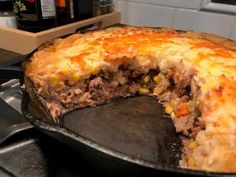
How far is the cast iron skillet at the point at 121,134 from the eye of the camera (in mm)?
535

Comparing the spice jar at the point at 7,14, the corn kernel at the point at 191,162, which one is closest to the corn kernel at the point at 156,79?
the corn kernel at the point at 191,162

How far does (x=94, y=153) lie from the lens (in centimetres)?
56

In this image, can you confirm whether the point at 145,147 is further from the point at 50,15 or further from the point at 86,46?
the point at 50,15

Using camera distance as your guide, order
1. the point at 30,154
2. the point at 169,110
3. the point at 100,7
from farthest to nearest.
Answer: the point at 100,7 → the point at 169,110 → the point at 30,154

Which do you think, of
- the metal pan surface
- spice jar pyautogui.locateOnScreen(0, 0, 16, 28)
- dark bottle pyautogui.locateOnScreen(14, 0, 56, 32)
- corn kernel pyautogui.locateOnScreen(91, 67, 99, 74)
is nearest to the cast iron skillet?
the metal pan surface

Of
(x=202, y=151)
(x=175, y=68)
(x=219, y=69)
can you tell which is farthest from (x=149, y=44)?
(x=202, y=151)

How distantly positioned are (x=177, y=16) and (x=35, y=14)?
579mm

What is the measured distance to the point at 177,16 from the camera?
132cm

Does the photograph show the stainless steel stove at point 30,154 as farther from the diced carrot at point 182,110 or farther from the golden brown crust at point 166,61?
the diced carrot at point 182,110

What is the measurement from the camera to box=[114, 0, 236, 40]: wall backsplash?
4.01ft

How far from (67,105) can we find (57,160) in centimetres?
27

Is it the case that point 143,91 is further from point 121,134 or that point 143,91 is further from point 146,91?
point 121,134

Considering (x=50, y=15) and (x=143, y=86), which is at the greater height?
(x=50, y=15)

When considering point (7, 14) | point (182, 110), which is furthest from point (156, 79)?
point (7, 14)
